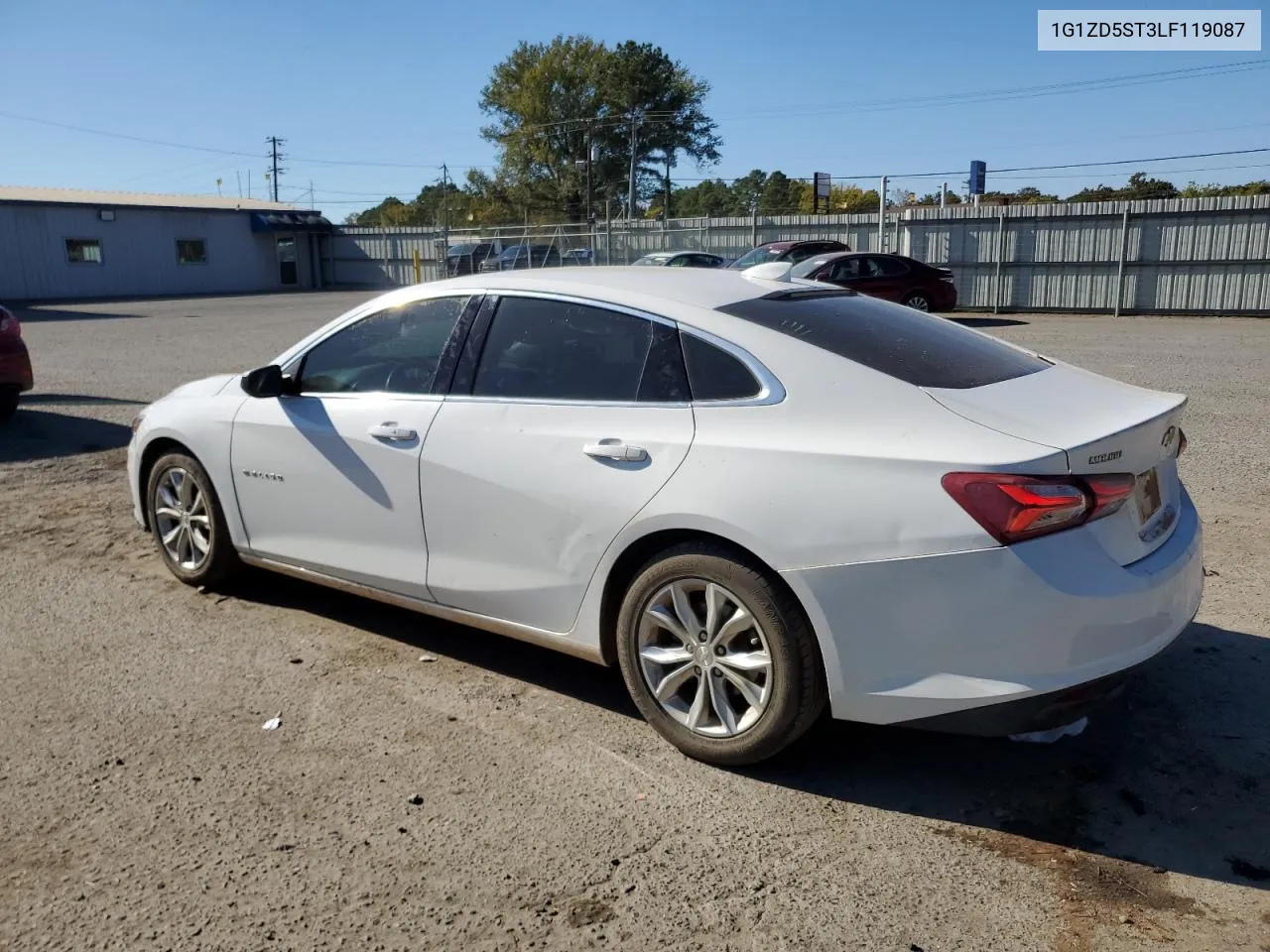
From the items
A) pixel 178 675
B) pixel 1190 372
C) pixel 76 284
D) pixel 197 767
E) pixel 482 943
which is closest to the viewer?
pixel 482 943

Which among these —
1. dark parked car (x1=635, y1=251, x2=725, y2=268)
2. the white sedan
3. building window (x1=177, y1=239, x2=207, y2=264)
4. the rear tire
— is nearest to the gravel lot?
the white sedan

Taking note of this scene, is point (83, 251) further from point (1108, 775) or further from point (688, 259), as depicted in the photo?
point (1108, 775)

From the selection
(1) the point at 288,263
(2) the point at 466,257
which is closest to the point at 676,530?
(2) the point at 466,257

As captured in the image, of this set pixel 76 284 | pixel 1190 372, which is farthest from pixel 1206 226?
pixel 76 284

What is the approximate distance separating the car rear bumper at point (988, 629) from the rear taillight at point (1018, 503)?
4 cm

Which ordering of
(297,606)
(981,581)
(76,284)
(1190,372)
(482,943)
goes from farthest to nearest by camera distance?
(76,284) < (1190,372) < (297,606) < (981,581) < (482,943)

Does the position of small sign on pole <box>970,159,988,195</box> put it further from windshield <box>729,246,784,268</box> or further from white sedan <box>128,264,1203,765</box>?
white sedan <box>128,264,1203,765</box>

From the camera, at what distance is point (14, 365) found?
10023 mm

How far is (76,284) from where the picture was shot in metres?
40.0

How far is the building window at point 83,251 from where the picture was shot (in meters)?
39.7

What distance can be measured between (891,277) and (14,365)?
15121 mm

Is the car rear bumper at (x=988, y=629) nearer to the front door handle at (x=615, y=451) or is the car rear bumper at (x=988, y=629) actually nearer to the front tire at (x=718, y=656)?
the front tire at (x=718, y=656)

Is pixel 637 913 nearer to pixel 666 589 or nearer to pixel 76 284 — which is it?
pixel 666 589

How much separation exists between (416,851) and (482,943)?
475 mm
